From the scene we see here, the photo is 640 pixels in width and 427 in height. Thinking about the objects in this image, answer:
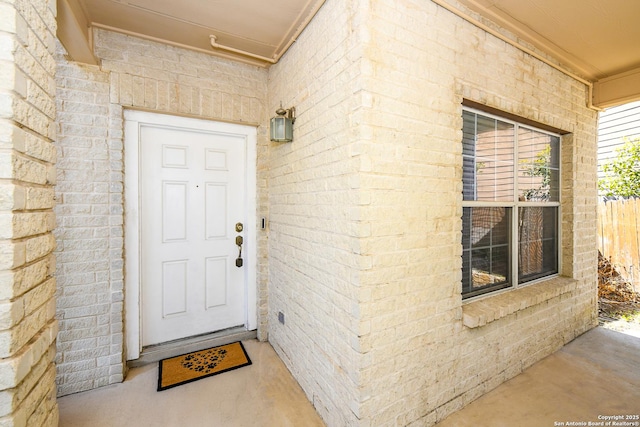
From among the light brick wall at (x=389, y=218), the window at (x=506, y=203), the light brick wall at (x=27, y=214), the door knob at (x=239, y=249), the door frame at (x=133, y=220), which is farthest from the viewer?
the door knob at (x=239, y=249)

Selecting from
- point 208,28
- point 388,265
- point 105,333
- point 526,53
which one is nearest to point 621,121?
point 526,53

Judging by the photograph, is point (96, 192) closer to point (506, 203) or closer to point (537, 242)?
point (506, 203)

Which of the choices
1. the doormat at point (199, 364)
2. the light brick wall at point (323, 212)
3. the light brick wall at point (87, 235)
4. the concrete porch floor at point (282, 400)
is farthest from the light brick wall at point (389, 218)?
the light brick wall at point (87, 235)

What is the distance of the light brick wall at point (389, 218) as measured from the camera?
1.62m

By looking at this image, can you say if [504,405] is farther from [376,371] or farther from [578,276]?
[578,276]

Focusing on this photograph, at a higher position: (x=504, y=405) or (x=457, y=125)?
(x=457, y=125)

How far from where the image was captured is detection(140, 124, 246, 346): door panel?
2.58 m

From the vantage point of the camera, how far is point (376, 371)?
1.64 meters

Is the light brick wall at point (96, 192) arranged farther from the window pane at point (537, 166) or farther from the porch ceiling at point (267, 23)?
the window pane at point (537, 166)

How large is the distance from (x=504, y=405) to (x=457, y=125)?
2023mm

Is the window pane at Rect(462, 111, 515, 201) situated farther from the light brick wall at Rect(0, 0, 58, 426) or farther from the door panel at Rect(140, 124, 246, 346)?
the light brick wall at Rect(0, 0, 58, 426)

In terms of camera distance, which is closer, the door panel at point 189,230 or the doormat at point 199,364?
the doormat at point 199,364

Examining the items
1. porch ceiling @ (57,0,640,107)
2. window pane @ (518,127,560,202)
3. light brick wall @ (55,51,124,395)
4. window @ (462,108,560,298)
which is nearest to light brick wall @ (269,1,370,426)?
porch ceiling @ (57,0,640,107)

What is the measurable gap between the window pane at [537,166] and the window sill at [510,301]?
0.84 metres
